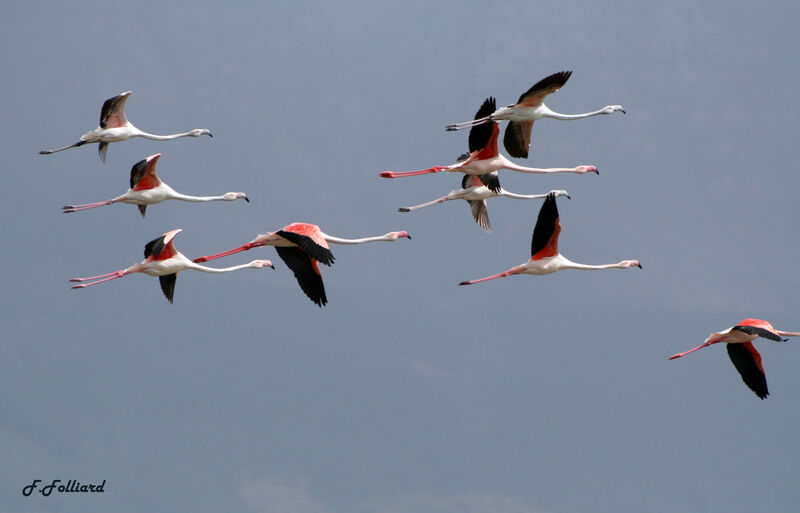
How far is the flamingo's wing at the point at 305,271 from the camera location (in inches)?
992

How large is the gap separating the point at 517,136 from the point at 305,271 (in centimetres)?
657

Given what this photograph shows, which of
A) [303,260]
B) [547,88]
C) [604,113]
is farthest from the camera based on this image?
[604,113]

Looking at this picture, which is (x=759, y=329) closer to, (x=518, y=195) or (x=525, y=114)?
(x=525, y=114)

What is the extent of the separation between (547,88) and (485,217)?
530 centimetres

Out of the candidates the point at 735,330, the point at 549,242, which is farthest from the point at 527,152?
the point at 735,330

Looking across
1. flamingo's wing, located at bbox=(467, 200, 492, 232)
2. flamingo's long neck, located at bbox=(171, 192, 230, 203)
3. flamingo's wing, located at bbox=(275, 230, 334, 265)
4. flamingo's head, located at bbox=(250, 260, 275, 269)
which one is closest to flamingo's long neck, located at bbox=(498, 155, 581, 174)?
flamingo's wing, located at bbox=(467, 200, 492, 232)

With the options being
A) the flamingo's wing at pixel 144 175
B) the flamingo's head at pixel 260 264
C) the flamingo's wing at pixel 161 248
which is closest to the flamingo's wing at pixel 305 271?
the flamingo's wing at pixel 161 248

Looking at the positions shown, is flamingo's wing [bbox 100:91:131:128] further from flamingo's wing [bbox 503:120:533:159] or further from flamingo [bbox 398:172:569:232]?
flamingo's wing [bbox 503:120:533:159]

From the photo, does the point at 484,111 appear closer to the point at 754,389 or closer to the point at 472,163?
the point at 472,163

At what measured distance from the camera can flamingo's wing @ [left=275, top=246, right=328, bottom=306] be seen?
2519 cm

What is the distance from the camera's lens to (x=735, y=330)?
26375 millimetres

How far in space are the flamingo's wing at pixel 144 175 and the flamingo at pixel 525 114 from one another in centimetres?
574

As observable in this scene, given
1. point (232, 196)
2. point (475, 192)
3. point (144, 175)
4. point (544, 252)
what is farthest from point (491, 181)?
point (144, 175)

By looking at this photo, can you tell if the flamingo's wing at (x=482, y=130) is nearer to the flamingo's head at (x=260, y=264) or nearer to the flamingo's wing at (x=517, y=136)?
the flamingo's wing at (x=517, y=136)
